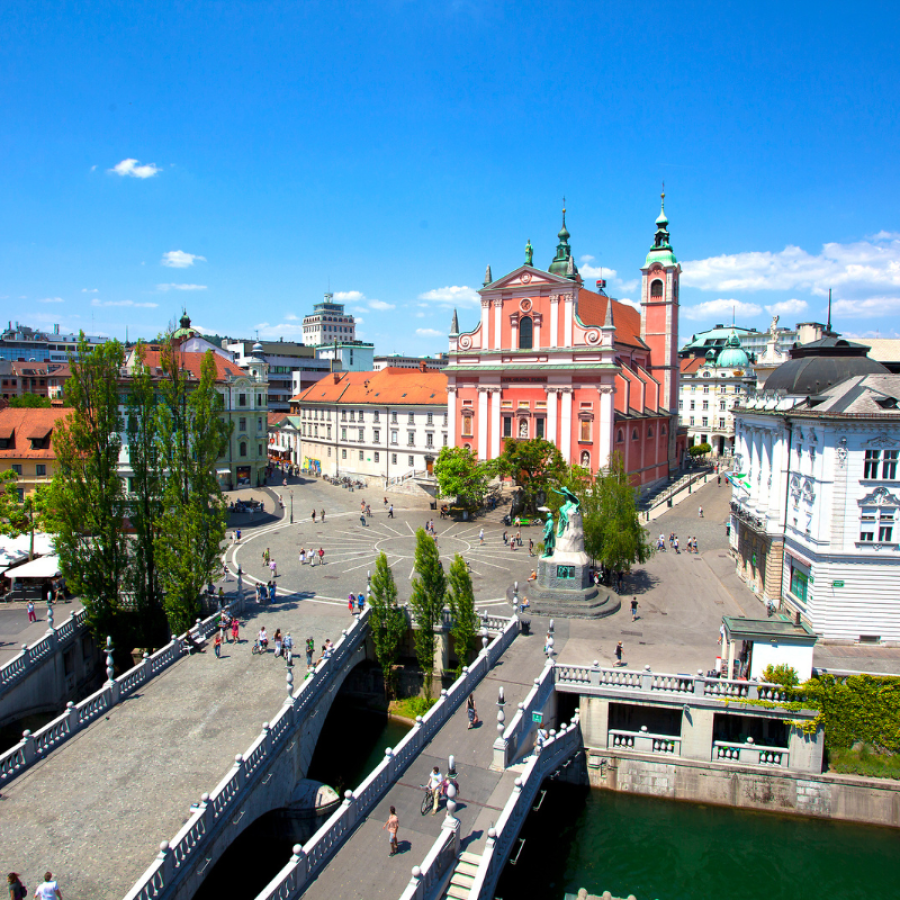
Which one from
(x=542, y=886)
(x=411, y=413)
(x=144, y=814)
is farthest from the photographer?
(x=411, y=413)

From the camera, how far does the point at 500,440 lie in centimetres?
5928

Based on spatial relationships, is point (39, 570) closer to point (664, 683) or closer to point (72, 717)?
point (72, 717)

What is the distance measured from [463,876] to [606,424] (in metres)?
42.6

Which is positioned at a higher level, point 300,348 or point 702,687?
point 300,348

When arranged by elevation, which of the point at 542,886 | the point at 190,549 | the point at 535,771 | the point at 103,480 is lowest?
the point at 542,886

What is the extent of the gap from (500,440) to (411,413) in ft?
46.1

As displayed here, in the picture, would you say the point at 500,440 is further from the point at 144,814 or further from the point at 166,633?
the point at 144,814

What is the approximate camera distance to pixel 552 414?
56.5 metres

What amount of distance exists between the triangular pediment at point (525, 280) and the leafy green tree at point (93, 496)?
36075 mm

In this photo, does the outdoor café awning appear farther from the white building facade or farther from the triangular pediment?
the triangular pediment

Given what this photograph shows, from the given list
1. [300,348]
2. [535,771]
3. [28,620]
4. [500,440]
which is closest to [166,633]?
[28,620]

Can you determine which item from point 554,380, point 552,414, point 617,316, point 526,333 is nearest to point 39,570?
point 552,414

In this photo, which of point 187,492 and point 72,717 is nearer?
point 72,717

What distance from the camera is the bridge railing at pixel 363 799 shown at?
13.5m
